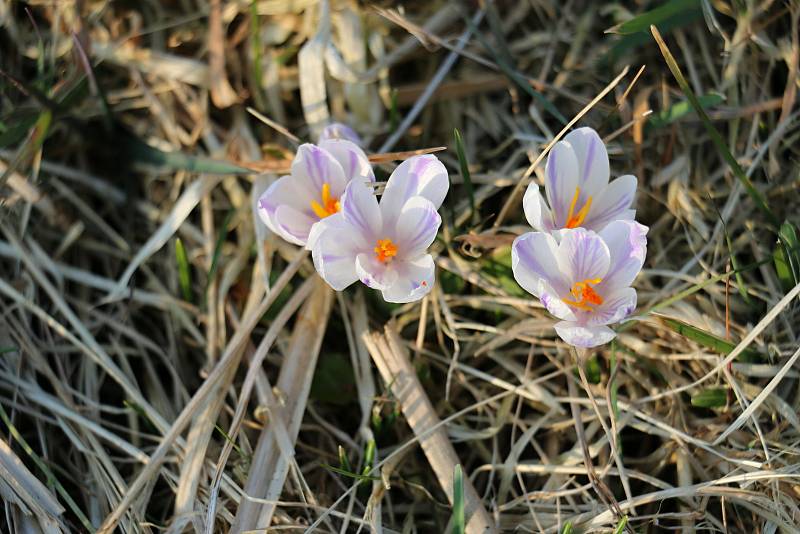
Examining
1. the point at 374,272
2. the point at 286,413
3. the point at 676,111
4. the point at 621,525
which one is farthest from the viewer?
the point at 676,111

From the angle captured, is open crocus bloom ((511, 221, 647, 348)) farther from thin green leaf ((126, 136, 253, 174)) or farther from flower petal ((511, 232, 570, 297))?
thin green leaf ((126, 136, 253, 174))

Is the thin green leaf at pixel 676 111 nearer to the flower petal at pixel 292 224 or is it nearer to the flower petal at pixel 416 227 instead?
the flower petal at pixel 416 227

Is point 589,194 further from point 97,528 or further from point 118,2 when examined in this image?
point 118,2

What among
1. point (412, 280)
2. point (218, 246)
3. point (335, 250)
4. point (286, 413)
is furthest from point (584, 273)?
point (218, 246)

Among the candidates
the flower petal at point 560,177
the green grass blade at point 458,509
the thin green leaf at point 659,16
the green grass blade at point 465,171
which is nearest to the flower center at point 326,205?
the green grass blade at point 465,171

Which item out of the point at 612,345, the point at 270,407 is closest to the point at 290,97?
the point at 270,407

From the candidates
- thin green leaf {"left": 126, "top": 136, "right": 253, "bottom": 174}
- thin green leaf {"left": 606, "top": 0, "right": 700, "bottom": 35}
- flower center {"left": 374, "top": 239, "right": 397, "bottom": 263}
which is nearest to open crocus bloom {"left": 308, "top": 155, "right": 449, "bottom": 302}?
flower center {"left": 374, "top": 239, "right": 397, "bottom": 263}

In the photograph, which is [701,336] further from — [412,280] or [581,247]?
[412,280]
